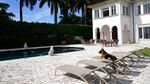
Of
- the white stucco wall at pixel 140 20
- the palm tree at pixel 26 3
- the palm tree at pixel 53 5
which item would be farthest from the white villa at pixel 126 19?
the palm tree at pixel 26 3

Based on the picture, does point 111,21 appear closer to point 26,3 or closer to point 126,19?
point 126,19

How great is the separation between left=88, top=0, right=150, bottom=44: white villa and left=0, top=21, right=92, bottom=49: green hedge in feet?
18.5

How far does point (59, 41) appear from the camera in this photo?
37.0 meters

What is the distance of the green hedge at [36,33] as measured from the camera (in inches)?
1205

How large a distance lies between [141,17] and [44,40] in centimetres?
1579

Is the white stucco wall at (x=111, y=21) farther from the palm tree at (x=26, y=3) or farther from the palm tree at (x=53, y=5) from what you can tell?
the palm tree at (x=26, y=3)

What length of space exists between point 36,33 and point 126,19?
48.0ft

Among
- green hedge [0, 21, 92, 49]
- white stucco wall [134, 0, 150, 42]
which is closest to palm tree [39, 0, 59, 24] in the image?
green hedge [0, 21, 92, 49]

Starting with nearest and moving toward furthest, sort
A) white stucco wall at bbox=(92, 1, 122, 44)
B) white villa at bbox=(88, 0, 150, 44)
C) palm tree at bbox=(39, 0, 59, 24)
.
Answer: white villa at bbox=(88, 0, 150, 44) < white stucco wall at bbox=(92, 1, 122, 44) < palm tree at bbox=(39, 0, 59, 24)

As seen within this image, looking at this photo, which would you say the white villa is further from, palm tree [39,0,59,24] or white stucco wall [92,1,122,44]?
palm tree [39,0,59,24]

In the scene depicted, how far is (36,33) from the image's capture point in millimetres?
34594

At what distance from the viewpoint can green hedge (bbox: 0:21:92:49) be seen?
30.6m

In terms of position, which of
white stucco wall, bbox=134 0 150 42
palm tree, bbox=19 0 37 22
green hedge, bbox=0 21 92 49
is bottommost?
green hedge, bbox=0 21 92 49

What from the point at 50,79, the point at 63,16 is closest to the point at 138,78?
the point at 50,79
